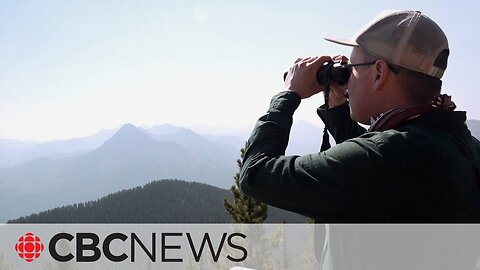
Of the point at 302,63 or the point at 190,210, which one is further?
the point at 190,210

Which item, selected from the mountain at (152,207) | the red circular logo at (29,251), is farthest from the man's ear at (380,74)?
the mountain at (152,207)

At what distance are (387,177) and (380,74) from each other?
39 centimetres

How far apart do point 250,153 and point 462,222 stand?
2.26 ft

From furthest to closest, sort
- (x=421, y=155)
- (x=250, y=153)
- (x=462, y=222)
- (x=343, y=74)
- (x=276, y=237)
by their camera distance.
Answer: (x=276, y=237), (x=343, y=74), (x=250, y=153), (x=462, y=222), (x=421, y=155)

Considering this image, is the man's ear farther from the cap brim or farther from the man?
the cap brim

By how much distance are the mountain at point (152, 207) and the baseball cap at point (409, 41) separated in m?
106

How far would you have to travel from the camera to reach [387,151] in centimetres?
125

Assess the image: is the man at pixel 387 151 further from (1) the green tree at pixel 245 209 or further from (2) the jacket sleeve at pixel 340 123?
(1) the green tree at pixel 245 209

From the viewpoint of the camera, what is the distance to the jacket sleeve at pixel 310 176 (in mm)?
1271

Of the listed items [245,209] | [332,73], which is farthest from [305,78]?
[245,209]

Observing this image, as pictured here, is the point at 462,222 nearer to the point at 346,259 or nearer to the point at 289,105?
the point at 346,259

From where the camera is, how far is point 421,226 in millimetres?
1324

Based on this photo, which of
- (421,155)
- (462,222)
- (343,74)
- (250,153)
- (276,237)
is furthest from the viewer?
(276,237)

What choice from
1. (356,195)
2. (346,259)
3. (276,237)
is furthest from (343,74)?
(276,237)
